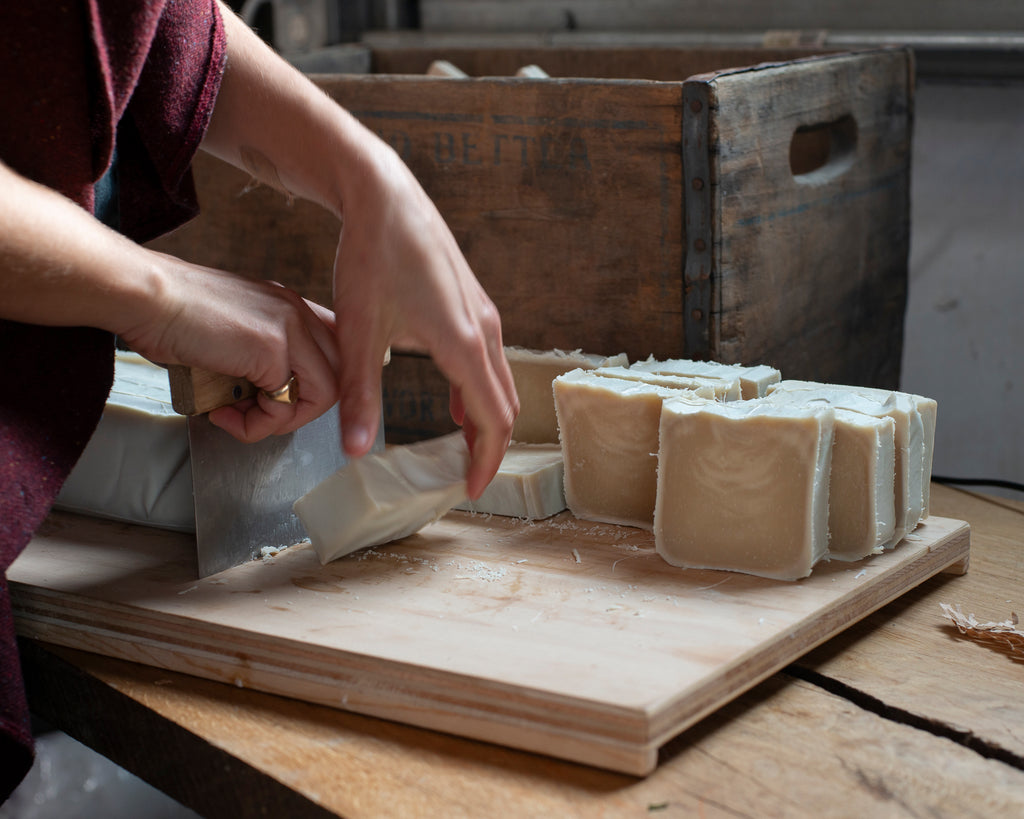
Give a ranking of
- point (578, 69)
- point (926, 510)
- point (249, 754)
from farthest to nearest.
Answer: point (578, 69)
point (926, 510)
point (249, 754)

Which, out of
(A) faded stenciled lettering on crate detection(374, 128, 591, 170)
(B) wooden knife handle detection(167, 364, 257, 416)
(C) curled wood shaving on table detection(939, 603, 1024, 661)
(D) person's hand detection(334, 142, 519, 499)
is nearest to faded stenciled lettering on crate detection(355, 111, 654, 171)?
(A) faded stenciled lettering on crate detection(374, 128, 591, 170)

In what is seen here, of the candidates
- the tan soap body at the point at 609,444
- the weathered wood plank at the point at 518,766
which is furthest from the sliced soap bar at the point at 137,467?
the tan soap body at the point at 609,444

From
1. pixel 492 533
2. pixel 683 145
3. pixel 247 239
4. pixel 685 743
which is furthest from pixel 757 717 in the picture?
pixel 247 239

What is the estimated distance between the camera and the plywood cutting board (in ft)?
2.47

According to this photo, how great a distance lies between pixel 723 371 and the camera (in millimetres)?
1114

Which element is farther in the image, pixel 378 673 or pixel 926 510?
pixel 926 510

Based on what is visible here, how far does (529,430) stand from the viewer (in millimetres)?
1243

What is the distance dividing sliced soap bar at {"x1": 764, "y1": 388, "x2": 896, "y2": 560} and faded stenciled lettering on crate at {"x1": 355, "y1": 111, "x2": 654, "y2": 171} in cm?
44

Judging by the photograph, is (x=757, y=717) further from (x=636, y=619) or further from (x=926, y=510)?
(x=926, y=510)

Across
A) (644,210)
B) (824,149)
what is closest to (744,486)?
(644,210)

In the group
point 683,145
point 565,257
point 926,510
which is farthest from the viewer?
point 565,257

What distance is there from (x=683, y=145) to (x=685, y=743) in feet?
2.18

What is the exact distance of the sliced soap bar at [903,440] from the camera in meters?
0.97

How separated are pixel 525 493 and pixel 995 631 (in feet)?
1.43
